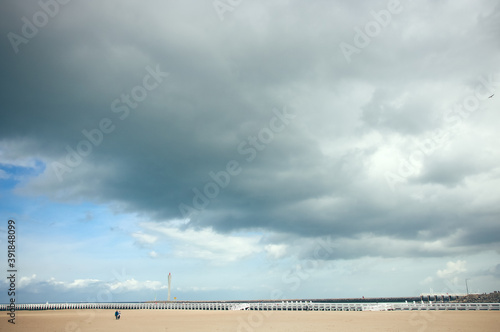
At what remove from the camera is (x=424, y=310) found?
4828 cm

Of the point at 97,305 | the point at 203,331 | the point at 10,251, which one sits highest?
the point at 10,251

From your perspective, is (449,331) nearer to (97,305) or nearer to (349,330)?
(349,330)

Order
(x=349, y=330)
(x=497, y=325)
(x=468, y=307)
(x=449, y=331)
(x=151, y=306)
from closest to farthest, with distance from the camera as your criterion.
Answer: (x=449, y=331), (x=349, y=330), (x=497, y=325), (x=468, y=307), (x=151, y=306)

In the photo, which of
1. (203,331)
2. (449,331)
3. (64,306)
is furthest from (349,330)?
(64,306)

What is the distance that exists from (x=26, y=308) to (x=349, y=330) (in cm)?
9456

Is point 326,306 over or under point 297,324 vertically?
under

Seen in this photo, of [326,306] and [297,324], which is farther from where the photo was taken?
[326,306]

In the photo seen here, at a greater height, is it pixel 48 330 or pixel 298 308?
pixel 48 330

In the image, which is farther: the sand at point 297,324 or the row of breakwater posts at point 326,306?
the row of breakwater posts at point 326,306

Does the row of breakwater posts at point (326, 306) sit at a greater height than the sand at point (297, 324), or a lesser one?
lesser

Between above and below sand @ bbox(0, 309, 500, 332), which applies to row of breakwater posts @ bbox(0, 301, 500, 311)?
below

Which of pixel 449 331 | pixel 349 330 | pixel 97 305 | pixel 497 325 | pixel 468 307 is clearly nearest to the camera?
pixel 449 331

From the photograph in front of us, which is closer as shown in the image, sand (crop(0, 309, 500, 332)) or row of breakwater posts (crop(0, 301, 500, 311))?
sand (crop(0, 309, 500, 332))

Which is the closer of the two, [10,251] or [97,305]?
[10,251]
